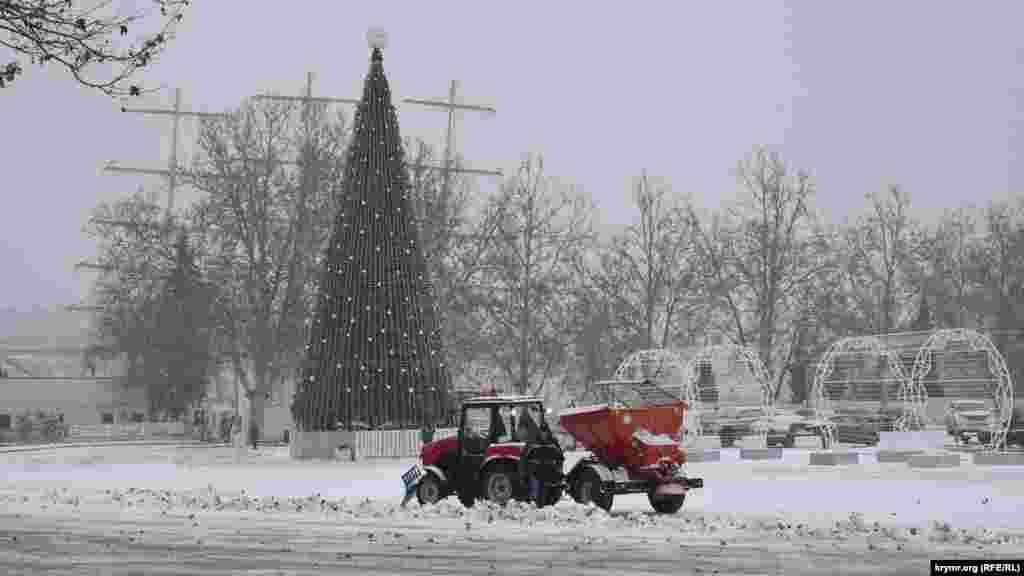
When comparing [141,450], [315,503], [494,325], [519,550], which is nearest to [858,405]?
[494,325]

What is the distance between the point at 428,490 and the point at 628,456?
3.24 m

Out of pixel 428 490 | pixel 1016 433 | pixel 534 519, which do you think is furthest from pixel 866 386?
pixel 534 519

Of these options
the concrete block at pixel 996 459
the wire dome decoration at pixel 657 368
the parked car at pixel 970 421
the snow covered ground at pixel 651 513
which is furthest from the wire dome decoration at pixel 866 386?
the snow covered ground at pixel 651 513

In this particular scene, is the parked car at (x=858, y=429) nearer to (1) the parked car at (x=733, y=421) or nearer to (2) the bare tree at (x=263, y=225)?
(1) the parked car at (x=733, y=421)

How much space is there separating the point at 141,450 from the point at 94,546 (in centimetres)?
3322

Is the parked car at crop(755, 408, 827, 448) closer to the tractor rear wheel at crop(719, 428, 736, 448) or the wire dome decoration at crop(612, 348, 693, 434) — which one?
the tractor rear wheel at crop(719, 428, 736, 448)

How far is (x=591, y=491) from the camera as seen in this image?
18109mm

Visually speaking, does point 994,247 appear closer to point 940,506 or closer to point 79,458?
point 79,458

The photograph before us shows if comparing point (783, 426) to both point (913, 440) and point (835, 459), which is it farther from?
point (835, 459)

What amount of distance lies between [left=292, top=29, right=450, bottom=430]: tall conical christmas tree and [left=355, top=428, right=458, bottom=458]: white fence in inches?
13.7

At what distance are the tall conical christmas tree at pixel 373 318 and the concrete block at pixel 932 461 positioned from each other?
1324 cm

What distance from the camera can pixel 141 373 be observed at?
62.4m

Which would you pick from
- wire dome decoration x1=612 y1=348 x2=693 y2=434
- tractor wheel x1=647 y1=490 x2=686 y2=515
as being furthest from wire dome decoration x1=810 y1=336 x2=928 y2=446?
tractor wheel x1=647 y1=490 x2=686 y2=515

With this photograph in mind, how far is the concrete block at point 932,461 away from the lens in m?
28.4
